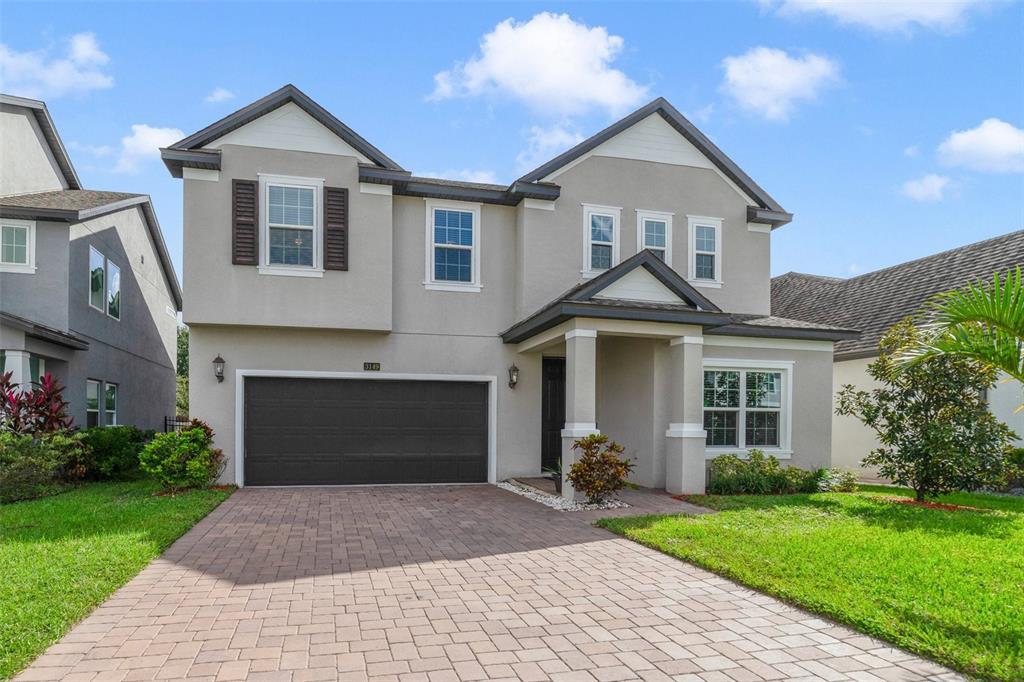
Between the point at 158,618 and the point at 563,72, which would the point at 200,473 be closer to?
the point at 158,618

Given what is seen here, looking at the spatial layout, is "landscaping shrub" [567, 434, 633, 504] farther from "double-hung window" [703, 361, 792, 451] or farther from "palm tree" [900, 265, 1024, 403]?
"palm tree" [900, 265, 1024, 403]

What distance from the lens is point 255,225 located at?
12594 millimetres

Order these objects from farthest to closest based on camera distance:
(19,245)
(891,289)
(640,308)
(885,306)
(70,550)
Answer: (891,289)
(885,306)
(19,245)
(640,308)
(70,550)

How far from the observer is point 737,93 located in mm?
12312

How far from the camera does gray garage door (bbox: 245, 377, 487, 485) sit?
42.8ft

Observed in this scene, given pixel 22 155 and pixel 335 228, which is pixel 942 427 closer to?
pixel 335 228

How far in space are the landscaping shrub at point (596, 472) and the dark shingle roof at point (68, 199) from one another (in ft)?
38.8

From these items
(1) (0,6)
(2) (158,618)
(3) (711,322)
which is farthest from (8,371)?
(3) (711,322)

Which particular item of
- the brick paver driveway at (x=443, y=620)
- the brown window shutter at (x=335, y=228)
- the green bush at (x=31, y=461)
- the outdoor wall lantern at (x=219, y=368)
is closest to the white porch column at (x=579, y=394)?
the brick paver driveway at (x=443, y=620)

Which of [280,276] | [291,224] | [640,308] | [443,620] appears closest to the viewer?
[443,620]

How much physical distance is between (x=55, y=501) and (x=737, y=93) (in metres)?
13.6

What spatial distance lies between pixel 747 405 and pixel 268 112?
1096 centimetres

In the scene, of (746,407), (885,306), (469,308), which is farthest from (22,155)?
(885,306)

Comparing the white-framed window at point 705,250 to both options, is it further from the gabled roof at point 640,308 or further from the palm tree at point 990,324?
the palm tree at point 990,324
